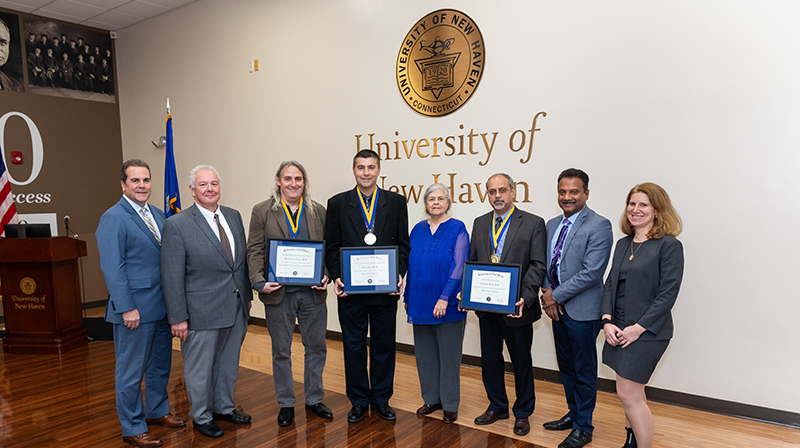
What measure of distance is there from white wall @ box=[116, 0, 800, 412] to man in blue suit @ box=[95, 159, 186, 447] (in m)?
2.41

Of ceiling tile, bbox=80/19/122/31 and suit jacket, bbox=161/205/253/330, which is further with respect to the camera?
ceiling tile, bbox=80/19/122/31

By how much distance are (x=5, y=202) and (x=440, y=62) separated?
5.35m

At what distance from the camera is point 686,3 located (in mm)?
3254

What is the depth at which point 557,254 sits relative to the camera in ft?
9.50

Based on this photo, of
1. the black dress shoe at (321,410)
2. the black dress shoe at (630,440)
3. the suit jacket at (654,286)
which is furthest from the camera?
the black dress shoe at (321,410)

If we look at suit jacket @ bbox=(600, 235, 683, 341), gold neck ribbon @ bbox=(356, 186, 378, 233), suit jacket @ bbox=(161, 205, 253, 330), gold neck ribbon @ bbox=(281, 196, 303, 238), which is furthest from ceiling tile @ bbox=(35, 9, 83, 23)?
suit jacket @ bbox=(600, 235, 683, 341)

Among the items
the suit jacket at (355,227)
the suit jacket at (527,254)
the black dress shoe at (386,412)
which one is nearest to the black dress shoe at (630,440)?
the suit jacket at (527,254)

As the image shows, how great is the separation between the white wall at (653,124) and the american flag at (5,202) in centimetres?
371

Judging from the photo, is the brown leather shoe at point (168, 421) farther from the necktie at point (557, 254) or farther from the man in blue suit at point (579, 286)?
the necktie at point (557, 254)

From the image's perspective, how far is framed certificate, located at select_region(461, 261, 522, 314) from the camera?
279cm

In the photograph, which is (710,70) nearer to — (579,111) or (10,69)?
(579,111)

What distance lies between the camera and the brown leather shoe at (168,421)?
10.2ft

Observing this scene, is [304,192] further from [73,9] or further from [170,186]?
[73,9]

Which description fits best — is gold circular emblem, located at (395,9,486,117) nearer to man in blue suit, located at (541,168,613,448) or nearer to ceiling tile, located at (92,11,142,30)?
man in blue suit, located at (541,168,613,448)
